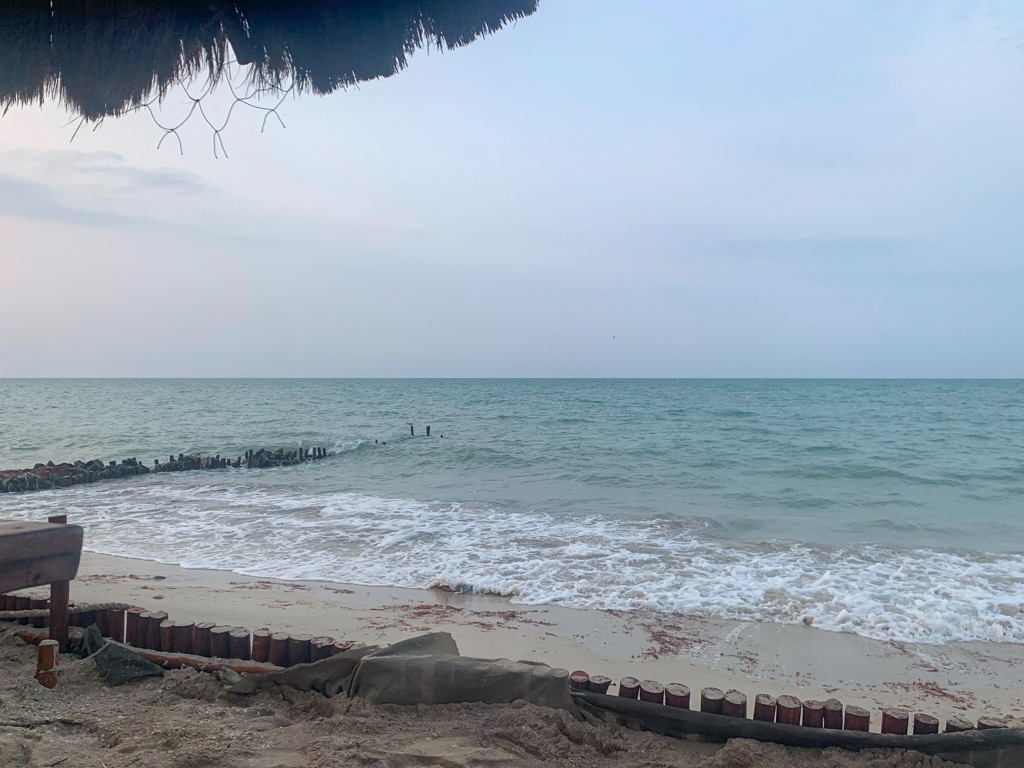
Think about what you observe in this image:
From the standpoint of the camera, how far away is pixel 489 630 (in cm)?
656

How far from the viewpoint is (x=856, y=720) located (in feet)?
11.6

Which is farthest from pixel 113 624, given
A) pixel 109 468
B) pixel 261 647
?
pixel 109 468

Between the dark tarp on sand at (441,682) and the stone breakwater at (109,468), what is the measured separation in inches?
590

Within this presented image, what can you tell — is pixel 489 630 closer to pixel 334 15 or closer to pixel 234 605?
pixel 234 605

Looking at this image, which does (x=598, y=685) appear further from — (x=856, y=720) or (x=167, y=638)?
(x=167, y=638)

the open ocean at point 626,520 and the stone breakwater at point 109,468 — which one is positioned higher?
the open ocean at point 626,520

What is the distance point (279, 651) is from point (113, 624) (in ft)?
4.72

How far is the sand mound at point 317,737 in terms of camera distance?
125 inches

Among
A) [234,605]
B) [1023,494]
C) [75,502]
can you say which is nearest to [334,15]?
[234,605]

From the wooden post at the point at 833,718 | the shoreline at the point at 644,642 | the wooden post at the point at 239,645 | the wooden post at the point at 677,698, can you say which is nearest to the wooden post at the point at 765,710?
the wooden post at the point at 833,718

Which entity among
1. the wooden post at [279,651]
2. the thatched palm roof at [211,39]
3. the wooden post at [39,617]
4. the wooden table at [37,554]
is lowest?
the wooden post at [39,617]

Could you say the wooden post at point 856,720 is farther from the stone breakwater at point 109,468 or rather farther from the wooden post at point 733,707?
the stone breakwater at point 109,468

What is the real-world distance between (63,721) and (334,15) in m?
3.92

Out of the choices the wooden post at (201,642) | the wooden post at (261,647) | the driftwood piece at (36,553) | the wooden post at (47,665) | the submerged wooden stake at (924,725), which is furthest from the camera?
the wooden post at (201,642)
